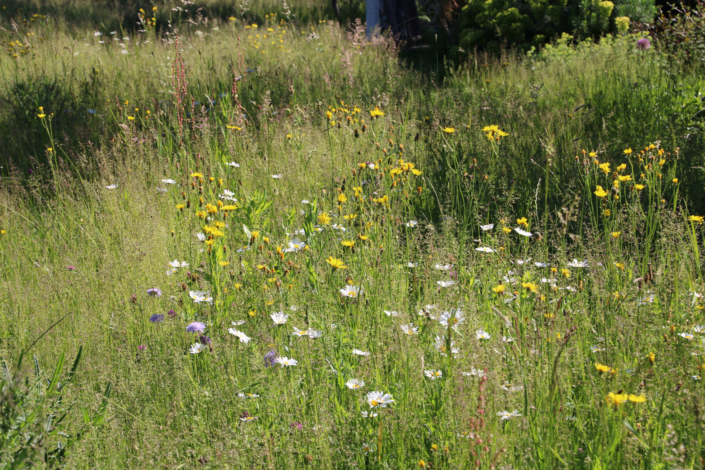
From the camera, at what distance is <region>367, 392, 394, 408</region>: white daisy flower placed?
182 centimetres

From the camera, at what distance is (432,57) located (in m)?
11.0

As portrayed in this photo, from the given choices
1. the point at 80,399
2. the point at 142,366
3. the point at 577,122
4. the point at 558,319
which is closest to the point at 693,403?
the point at 558,319

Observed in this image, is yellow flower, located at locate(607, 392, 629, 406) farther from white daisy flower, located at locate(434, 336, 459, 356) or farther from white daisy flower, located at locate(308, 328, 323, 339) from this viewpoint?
white daisy flower, located at locate(308, 328, 323, 339)

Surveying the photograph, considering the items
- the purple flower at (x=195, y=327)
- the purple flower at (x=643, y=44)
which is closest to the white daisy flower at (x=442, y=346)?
the purple flower at (x=195, y=327)

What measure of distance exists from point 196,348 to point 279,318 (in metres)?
0.39

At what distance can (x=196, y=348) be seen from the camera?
236 cm

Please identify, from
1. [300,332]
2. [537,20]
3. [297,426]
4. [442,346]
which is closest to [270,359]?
[300,332]

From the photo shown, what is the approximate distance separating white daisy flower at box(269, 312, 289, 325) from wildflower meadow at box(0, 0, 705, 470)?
32mm

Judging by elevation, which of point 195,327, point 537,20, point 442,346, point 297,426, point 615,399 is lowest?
point 297,426

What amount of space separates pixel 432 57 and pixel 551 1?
239cm

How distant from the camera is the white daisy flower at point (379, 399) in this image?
5.98 feet

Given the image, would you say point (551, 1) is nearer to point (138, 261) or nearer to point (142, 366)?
point (138, 261)

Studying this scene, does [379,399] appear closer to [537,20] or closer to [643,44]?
[643,44]

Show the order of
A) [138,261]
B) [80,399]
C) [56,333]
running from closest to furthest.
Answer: [80,399] → [56,333] → [138,261]
